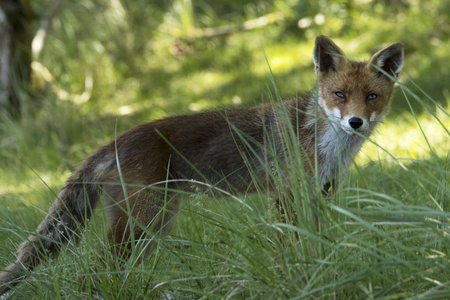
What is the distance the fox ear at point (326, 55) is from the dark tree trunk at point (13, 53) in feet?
21.3

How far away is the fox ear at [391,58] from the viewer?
4.20 meters

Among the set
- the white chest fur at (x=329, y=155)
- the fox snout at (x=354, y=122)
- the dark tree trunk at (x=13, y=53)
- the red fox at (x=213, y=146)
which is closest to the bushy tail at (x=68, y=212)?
the red fox at (x=213, y=146)

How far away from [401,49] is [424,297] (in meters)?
2.50

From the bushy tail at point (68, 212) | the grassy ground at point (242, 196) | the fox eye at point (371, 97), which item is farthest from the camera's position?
the fox eye at point (371, 97)

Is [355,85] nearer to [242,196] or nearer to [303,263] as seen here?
[242,196]

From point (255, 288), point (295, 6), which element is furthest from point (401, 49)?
point (295, 6)

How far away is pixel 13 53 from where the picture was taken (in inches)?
371

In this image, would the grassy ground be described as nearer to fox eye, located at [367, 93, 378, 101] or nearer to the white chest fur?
the white chest fur

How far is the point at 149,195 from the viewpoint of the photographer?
3686mm

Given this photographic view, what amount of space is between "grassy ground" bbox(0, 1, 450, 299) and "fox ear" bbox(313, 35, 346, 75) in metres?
0.60

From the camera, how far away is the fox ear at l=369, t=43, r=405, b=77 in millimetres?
4201

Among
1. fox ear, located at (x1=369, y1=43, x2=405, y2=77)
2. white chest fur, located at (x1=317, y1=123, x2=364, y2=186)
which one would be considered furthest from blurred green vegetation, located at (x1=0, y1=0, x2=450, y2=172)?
white chest fur, located at (x1=317, y1=123, x2=364, y2=186)

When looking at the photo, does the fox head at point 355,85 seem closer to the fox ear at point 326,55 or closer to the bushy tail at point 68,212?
the fox ear at point 326,55

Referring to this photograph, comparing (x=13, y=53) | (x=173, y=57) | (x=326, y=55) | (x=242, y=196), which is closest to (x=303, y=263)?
(x=242, y=196)
